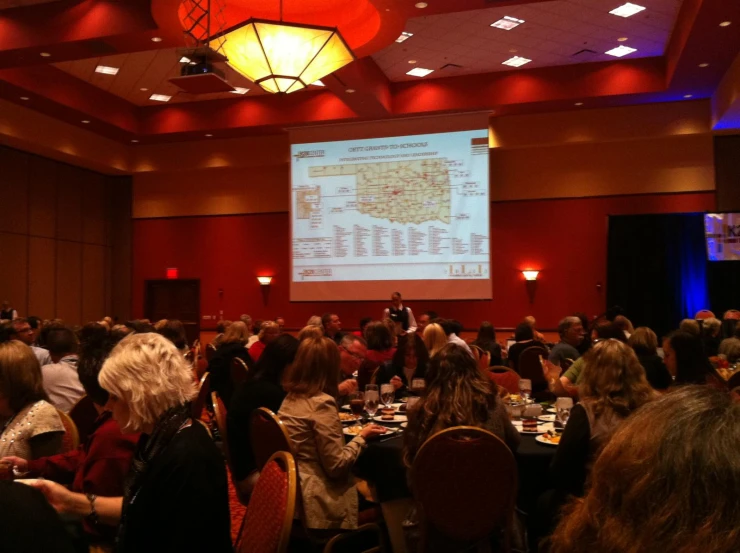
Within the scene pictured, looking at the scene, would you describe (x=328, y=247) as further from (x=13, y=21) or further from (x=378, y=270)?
(x=13, y=21)

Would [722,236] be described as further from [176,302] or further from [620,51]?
[176,302]

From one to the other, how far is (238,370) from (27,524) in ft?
15.9

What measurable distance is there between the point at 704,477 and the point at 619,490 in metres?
0.10

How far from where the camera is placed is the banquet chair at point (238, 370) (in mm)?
5863

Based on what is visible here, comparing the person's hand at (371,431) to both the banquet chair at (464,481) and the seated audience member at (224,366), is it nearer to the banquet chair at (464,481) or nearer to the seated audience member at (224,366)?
the banquet chair at (464,481)

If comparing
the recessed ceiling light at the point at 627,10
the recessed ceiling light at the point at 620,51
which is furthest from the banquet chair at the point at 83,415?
the recessed ceiling light at the point at 620,51

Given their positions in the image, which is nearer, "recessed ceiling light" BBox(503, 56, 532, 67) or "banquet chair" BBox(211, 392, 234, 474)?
"banquet chair" BBox(211, 392, 234, 474)

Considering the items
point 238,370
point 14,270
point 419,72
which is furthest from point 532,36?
point 14,270

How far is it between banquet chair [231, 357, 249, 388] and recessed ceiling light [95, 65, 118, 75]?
732 centimetres

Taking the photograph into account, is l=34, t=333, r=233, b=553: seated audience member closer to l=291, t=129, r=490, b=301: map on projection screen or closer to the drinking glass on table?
the drinking glass on table

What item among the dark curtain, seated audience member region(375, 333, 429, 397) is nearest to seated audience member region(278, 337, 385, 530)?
seated audience member region(375, 333, 429, 397)

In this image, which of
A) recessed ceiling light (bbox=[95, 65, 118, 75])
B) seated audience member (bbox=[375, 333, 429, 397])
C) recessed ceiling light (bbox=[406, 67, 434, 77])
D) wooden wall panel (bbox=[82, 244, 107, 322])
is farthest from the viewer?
wooden wall panel (bbox=[82, 244, 107, 322])

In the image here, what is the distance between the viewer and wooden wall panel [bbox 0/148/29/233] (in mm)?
12102

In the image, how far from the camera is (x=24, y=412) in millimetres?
2840
